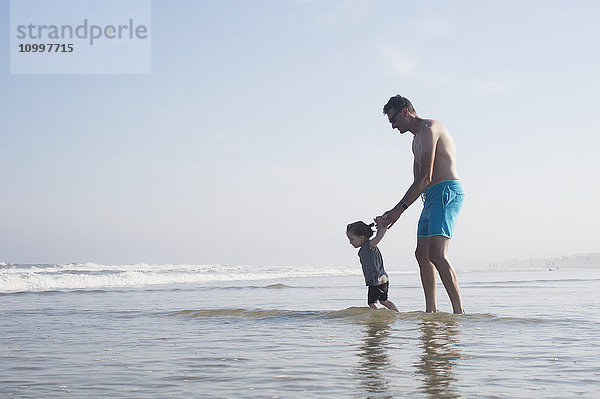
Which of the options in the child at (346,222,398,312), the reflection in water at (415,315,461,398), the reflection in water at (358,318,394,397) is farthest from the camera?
the child at (346,222,398,312)

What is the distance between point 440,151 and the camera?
6.26m

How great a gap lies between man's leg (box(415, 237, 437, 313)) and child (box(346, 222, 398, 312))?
63 cm

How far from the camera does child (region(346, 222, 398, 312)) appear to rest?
7027 millimetres

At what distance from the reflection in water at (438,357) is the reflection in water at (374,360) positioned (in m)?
0.20

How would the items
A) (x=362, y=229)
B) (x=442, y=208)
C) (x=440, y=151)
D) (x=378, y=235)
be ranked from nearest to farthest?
1. (x=442, y=208)
2. (x=440, y=151)
3. (x=378, y=235)
4. (x=362, y=229)

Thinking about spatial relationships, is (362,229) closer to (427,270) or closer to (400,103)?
(427,270)

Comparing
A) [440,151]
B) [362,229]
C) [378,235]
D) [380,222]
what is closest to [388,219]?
[380,222]

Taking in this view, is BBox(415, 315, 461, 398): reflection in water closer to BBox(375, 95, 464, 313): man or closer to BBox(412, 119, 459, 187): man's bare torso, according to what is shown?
BBox(375, 95, 464, 313): man

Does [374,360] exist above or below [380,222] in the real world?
below

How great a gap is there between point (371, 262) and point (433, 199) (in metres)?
1.28

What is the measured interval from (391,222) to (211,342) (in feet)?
8.08

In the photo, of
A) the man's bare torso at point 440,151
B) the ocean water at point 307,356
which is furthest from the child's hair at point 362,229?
the man's bare torso at point 440,151

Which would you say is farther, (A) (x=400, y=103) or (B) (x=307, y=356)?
(A) (x=400, y=103)

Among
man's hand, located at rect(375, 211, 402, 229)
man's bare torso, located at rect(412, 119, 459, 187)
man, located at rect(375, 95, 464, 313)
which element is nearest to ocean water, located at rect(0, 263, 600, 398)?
man, located at rect(375, 95, 464, 313)
